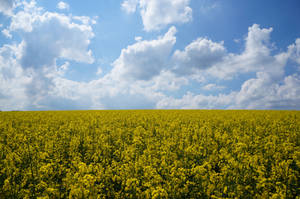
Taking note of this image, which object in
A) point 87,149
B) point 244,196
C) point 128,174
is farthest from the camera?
point 87,149

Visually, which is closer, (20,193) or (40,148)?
(20,193)

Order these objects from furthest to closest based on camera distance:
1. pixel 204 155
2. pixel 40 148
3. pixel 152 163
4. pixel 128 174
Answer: pixel 40 148 < pixel 204 155 < pixel 152 163 < pixel 128 174

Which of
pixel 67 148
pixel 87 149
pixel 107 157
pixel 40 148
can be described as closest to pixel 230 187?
pixel 107 157

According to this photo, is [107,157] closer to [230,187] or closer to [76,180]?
[76,180]

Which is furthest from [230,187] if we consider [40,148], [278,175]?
[40,148]

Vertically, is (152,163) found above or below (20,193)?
above

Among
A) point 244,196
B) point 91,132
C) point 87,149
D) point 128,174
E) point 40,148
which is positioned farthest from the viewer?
point 91,132

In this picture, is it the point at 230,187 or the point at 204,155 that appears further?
the point at 204,155

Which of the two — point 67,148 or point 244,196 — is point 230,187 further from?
point 67,148

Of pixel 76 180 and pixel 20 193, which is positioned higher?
pixel 76 180

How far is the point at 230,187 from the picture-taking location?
5547mm

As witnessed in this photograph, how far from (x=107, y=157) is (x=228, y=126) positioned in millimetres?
10509

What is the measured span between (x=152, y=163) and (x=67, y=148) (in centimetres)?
555

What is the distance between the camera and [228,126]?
14562mm
